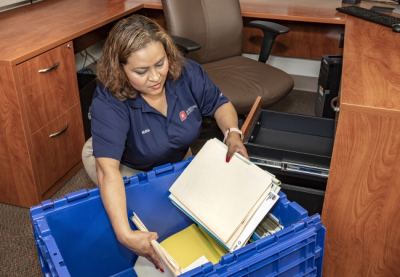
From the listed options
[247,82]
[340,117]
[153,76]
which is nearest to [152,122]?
[153,76]

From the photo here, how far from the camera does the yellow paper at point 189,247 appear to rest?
47.2 inches

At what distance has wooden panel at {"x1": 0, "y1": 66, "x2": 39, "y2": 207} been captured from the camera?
1.57 m

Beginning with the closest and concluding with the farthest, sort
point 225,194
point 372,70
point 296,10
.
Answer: point 225,194
point 372,70
point 296,10

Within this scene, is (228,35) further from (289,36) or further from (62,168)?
(62,168)

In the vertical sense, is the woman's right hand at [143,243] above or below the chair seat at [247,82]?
below

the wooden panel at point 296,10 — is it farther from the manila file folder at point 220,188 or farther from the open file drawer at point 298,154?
the manila file folder at point 220,188

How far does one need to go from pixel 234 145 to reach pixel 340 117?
0.32m

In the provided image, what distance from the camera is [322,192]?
52.6 inches

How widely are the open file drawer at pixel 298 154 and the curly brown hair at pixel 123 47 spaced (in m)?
0.43

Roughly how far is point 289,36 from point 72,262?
6.77 feet

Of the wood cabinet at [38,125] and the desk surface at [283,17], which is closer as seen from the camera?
the desk surface at [283,17]

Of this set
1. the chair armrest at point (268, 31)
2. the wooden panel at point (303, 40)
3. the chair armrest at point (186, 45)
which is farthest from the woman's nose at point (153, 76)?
the wooden panel at point (303, 40)

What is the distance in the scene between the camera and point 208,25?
7.17 ft

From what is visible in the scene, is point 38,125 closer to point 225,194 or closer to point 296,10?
point 225,194
